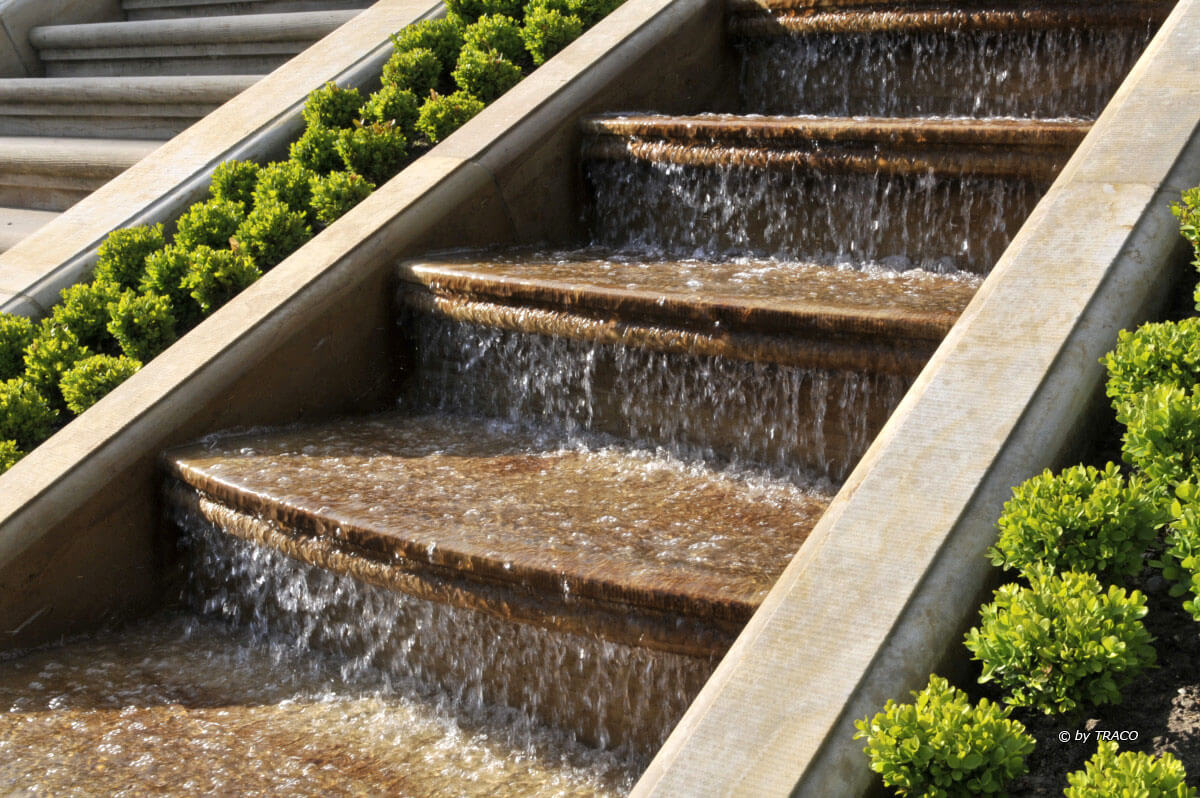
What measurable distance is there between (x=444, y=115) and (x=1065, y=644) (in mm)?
5191

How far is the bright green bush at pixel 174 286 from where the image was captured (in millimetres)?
6117

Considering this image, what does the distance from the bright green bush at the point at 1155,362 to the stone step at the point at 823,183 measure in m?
2.22

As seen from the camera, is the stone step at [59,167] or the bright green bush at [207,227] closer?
the bright green bush at [207,227]

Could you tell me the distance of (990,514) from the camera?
2.99 meters

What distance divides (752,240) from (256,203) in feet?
8.86

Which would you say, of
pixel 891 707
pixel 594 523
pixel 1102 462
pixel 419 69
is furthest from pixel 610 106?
pixel 891 707

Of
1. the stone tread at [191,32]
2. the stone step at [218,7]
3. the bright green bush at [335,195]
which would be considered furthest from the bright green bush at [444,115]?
the stone step at [218,7]

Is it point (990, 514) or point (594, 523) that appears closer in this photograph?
point (990, 514)

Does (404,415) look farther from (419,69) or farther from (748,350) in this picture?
(419,69)

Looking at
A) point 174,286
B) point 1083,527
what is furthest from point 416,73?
point 1083,527

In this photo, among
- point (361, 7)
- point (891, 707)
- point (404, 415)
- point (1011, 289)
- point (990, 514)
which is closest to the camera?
point (891, 707)

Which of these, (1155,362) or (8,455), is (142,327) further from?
(1155,362)

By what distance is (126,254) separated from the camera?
6535 mm

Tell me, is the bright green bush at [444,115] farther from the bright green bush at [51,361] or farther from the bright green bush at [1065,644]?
the bright green bush at [1065,644]
